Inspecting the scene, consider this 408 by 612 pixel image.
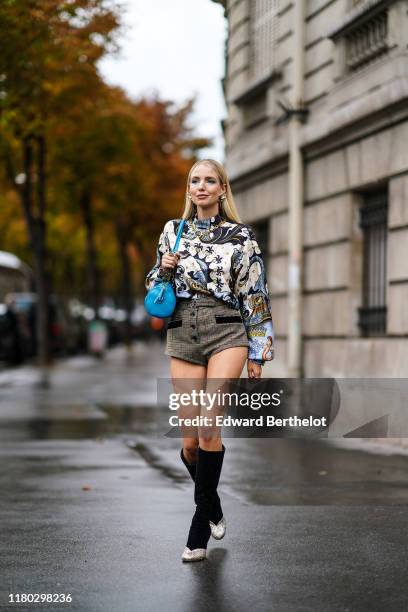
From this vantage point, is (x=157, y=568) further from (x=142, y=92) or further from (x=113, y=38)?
(x=142, y=92)

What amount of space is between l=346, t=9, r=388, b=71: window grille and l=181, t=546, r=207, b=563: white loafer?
804cm

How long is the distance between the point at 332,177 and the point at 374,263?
1.31 metres

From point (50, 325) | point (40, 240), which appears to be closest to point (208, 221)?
point (40, 240)

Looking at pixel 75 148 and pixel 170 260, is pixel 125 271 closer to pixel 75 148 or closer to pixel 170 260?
pixel 75 148

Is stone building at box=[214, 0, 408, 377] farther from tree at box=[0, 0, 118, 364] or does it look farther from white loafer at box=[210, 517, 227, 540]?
white loafer at box=[210, 517, 227, 540]

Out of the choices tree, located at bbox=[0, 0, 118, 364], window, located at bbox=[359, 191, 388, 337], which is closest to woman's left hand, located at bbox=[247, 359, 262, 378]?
window, located at bbox=[359, 191, 388, 337]

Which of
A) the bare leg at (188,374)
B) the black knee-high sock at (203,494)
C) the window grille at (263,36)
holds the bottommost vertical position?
the black knee-high sock at (203,494)

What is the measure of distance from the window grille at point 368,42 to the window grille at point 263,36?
2.93m

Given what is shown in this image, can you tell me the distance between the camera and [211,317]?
5.79 metres

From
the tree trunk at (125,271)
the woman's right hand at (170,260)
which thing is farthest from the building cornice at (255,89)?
the tree trunk at (125,271)

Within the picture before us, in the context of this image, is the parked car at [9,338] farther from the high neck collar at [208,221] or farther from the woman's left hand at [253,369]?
the woman's left hand at [253,369]

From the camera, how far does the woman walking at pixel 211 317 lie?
577 cm

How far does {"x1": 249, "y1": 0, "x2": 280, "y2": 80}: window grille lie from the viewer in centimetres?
1678

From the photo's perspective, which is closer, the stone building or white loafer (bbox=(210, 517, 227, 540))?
white loafer (bbox=(210, 517, 227, 540))
